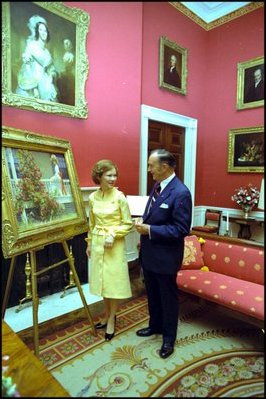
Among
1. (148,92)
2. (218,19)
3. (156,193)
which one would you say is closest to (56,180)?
(156,193)

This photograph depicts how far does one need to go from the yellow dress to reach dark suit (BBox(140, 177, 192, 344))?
19 centimetres

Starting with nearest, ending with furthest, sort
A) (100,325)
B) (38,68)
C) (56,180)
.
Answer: (38,68) < (56,180) < (100,325)

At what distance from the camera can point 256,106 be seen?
0.91 meters

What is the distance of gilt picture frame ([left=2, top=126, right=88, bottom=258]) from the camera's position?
1516mm

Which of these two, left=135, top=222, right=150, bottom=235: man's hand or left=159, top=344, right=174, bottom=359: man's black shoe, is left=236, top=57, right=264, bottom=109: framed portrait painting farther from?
left=159, top=344, right=174, bottom=359: man's black shoe

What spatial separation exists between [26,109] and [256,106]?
75.5 inches

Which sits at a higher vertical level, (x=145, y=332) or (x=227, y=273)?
(x=227, y=273)

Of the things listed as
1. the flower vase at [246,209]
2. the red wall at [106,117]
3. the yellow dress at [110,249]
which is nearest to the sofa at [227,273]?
the flower vase at [246,209]

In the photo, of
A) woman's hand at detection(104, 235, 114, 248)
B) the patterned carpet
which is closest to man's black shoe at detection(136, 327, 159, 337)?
the patterned carpet

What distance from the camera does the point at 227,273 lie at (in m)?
1.67

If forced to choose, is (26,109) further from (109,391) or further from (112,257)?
(109,391)

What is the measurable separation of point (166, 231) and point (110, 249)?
0.51 meters

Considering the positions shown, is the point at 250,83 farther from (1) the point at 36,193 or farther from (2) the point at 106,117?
(2) the point at 106,117

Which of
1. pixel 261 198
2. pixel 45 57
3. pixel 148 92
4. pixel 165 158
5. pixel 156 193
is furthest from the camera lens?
pixel 148 92
